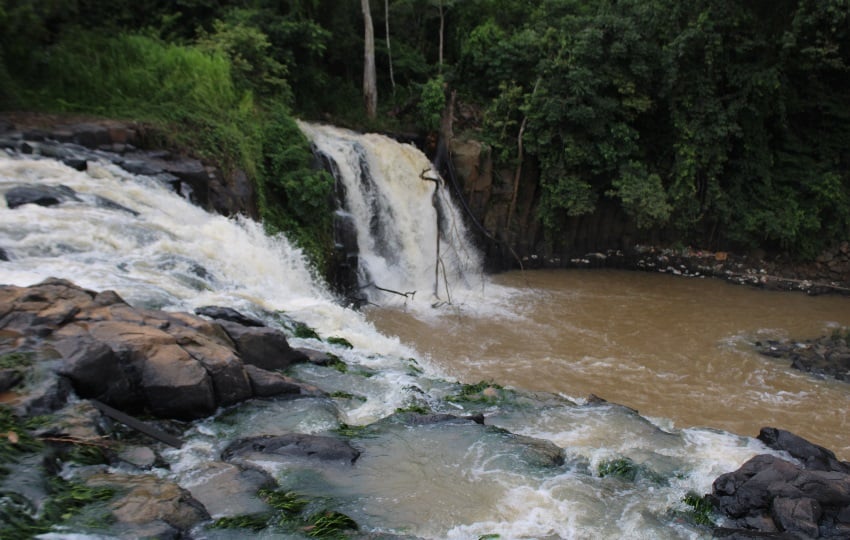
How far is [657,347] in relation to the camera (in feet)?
37.0

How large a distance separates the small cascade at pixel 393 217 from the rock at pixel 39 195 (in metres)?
5.27

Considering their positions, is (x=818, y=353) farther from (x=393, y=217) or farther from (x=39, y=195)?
(x=39, y=195)

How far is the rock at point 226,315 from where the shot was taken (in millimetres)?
6863

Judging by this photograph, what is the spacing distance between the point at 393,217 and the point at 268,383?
312 inches

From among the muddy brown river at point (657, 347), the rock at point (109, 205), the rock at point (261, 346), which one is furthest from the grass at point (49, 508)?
the muddy brown river at point (657, 347)

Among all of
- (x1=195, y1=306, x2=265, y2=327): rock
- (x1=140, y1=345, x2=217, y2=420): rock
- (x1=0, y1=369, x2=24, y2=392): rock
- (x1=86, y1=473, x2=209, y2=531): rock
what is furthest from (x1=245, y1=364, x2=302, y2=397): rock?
(x1=0, y1=369, x2=24, y2=392): rock

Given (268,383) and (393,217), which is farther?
(393,217)

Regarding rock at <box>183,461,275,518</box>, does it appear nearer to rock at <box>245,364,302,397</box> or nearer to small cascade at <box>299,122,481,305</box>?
rock at <box>245,364,302,397</box>

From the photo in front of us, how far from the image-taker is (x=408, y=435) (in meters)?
5.74

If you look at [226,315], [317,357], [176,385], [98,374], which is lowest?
[317,357]

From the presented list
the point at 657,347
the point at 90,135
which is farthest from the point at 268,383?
the point at 657,347

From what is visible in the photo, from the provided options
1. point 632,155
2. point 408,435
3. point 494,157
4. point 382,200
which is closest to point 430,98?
point 494,157

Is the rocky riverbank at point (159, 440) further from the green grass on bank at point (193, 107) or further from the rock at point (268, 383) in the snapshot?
the green grass on bank at point (193, 107)

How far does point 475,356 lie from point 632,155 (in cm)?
834
